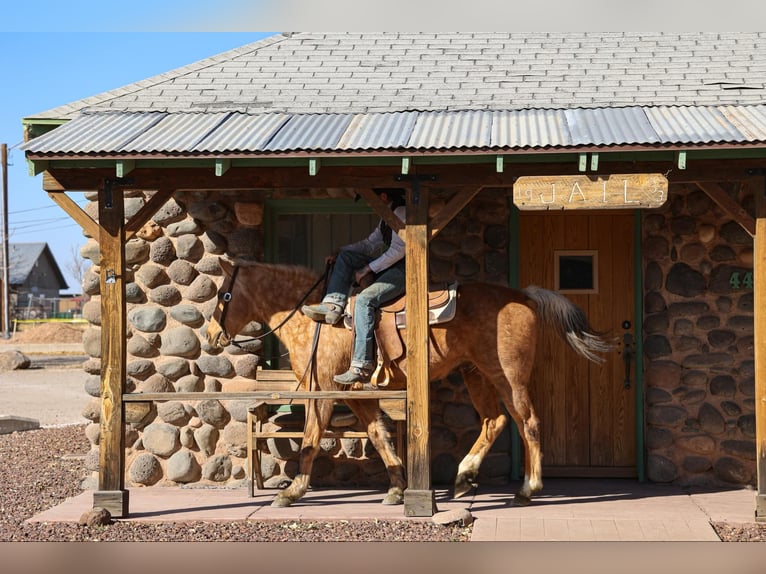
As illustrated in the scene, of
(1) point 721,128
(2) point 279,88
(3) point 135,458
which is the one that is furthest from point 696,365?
(3) point 135,458

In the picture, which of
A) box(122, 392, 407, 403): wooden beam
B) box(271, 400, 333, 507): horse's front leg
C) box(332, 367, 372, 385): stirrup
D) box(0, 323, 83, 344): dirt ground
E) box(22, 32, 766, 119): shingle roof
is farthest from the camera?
box(0, 323, 83, 344): dirt ground

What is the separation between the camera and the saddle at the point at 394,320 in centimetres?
829

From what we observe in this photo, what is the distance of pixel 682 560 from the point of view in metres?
6.57

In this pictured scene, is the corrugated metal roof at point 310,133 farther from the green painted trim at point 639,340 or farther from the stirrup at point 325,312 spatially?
the green painted trim at point 639,340

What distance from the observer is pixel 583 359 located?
9.57 meters

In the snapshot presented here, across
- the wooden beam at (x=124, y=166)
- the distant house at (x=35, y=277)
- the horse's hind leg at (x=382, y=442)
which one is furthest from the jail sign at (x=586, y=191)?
the distant house at (x=35, y=277)

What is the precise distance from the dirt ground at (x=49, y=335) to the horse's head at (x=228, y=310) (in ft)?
102

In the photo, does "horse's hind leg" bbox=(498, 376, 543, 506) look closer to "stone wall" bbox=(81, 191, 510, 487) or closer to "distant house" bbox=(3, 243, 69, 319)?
"stone wall" bbox=(81, 191, 510, 487)

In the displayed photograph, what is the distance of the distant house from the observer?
65.9 metres

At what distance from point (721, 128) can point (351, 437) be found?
388 centimetres

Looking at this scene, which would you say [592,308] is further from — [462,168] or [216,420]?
[216,420]

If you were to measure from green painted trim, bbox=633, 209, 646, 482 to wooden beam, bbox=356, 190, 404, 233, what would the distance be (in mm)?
2611

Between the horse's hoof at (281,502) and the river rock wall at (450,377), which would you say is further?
the river rock wall at (450,377)

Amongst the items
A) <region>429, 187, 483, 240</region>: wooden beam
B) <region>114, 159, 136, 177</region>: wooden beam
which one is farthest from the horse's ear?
<region>429, 187, 483, 240</region>: wooden beam
